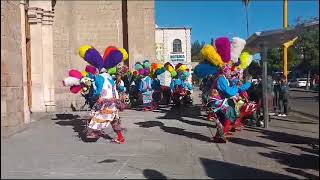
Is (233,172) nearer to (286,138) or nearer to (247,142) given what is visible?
(247,142)

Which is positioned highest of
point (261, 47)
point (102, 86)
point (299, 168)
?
point (261, 47)

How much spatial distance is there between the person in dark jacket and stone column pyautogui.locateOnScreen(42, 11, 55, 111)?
25.7ft

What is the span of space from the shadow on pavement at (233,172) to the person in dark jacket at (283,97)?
33.7 ft

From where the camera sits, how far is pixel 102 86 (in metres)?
10.9

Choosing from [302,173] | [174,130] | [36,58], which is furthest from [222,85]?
[36,58]

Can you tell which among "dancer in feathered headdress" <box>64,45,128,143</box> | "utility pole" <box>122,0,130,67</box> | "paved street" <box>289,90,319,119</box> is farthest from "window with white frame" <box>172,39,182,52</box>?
"dancer in feathered headdress" <box>64,45,128,143</box>

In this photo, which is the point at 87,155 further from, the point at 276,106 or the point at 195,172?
the point at 276,106

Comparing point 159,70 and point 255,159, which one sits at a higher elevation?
point 159,70

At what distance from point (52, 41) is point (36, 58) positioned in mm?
1793

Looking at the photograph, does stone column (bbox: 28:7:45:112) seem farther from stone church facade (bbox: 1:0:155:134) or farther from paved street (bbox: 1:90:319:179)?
paved street (bbox: 1:90:319:179)

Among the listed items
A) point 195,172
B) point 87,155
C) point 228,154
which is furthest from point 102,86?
point 195,172

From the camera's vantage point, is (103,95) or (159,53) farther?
(159,53)

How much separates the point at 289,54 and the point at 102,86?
13.0 m

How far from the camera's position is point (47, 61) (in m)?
18.1
